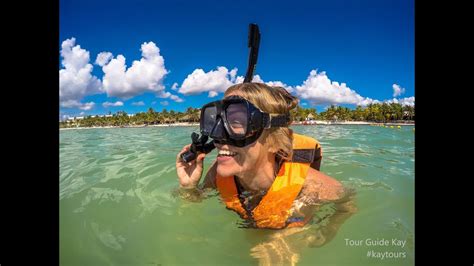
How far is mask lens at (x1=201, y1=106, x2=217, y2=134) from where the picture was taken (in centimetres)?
211

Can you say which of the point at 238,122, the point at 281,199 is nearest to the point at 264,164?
the point at 281,199

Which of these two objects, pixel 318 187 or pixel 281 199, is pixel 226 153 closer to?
pixel 281 199

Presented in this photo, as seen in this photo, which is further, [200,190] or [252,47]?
[200,190]

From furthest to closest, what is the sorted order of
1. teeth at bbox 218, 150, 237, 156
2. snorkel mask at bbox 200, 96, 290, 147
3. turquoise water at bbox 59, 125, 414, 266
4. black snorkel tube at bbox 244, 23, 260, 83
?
black snorkel tube at bbox 244, 23, 260, 83
teeth at bbox 218, 150, 237, 156
snorkel mask at bbox 200, 96, 290, 147
turquoise water at bbox 59, 125, 414, 266

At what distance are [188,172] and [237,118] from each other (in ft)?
3.02

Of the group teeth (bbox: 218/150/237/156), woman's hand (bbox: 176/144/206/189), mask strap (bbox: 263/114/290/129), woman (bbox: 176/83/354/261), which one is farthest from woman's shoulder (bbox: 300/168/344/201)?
woman's hand (bbox: 176/144/206/189)

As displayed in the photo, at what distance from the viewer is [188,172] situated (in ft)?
8.79

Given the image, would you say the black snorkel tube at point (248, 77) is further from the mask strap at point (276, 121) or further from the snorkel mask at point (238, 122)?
the mask strap at point (276, 121)

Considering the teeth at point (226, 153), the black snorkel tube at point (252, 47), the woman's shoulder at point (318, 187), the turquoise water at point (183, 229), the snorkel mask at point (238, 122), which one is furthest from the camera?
the black snorkel tube at point (252, 47)

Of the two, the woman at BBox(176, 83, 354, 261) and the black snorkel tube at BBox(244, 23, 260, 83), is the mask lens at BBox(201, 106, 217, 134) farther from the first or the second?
the black snorkel tube at BBox(244, 23, 260, 83)

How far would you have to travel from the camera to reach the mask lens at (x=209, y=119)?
211 centimetres

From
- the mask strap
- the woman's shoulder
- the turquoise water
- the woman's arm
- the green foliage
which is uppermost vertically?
the green foliage

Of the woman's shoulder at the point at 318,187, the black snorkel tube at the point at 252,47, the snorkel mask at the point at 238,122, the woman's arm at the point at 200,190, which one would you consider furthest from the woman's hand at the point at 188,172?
the woman's shoulder at the point at 318,187
